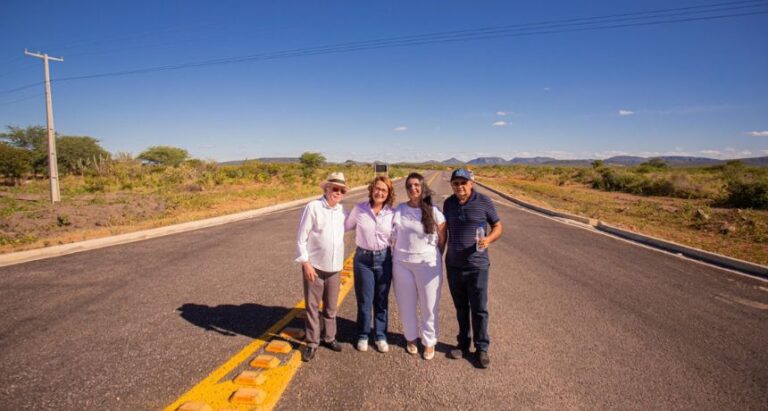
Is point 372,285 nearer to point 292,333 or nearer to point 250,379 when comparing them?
point 292,333

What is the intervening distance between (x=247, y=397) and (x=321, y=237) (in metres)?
1.38

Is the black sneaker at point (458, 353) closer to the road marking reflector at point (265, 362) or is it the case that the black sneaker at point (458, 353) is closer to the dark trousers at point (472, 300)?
the dark trousers at point (472, 300)

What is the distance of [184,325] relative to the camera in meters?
3.88

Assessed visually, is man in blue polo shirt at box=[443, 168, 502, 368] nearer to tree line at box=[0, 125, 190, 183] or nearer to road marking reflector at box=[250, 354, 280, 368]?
road marking reflector at box=[250, 354, 280, 368]

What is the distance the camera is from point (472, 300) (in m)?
3.29

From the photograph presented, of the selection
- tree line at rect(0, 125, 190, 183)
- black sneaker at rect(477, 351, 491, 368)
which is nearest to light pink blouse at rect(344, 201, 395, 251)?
black sneaker at rect(477, 351, 491, 368)

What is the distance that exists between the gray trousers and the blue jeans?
0.77ft

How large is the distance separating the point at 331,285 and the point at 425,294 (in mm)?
904

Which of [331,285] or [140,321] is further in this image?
[140,321]

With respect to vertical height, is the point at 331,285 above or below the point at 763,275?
above

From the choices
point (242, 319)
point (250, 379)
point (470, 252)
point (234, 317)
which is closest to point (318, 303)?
point (250, 379)

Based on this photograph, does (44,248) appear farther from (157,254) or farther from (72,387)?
(72,387)

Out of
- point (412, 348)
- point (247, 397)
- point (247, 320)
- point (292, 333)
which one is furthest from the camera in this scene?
point (247, 320)

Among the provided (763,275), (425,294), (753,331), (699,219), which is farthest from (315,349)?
(699,219)
